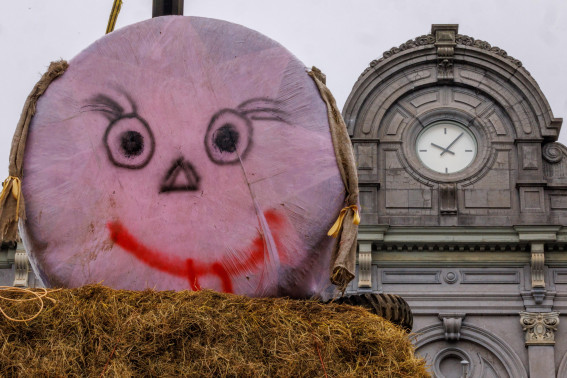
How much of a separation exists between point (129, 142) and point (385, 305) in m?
1.28

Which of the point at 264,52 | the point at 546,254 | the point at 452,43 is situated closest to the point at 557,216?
the point at 546,254

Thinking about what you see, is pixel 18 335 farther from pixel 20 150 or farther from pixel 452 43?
pixel 452 43

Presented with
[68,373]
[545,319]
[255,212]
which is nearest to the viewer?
[68,373]

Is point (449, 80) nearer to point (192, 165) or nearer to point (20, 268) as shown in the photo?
point (20, 268)

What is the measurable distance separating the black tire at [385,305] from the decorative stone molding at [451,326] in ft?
55.1

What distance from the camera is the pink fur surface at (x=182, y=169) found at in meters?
5.24

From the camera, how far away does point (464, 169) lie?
23.0m

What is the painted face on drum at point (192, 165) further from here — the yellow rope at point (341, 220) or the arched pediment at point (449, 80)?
the arched pediment at point (449, 80)

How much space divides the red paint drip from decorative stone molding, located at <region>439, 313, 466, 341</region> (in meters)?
17.1

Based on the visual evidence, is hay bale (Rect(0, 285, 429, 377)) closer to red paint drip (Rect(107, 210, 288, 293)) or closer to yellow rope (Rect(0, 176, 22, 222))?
red paint drip (Rect(107, 210, 288, 293))

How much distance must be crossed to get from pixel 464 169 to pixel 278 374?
18.9 meters

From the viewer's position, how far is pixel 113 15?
646 cm

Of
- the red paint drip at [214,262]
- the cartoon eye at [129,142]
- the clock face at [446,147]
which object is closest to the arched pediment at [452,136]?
the clock face at [446,147]

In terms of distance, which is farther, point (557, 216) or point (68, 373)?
point (557, 216)
